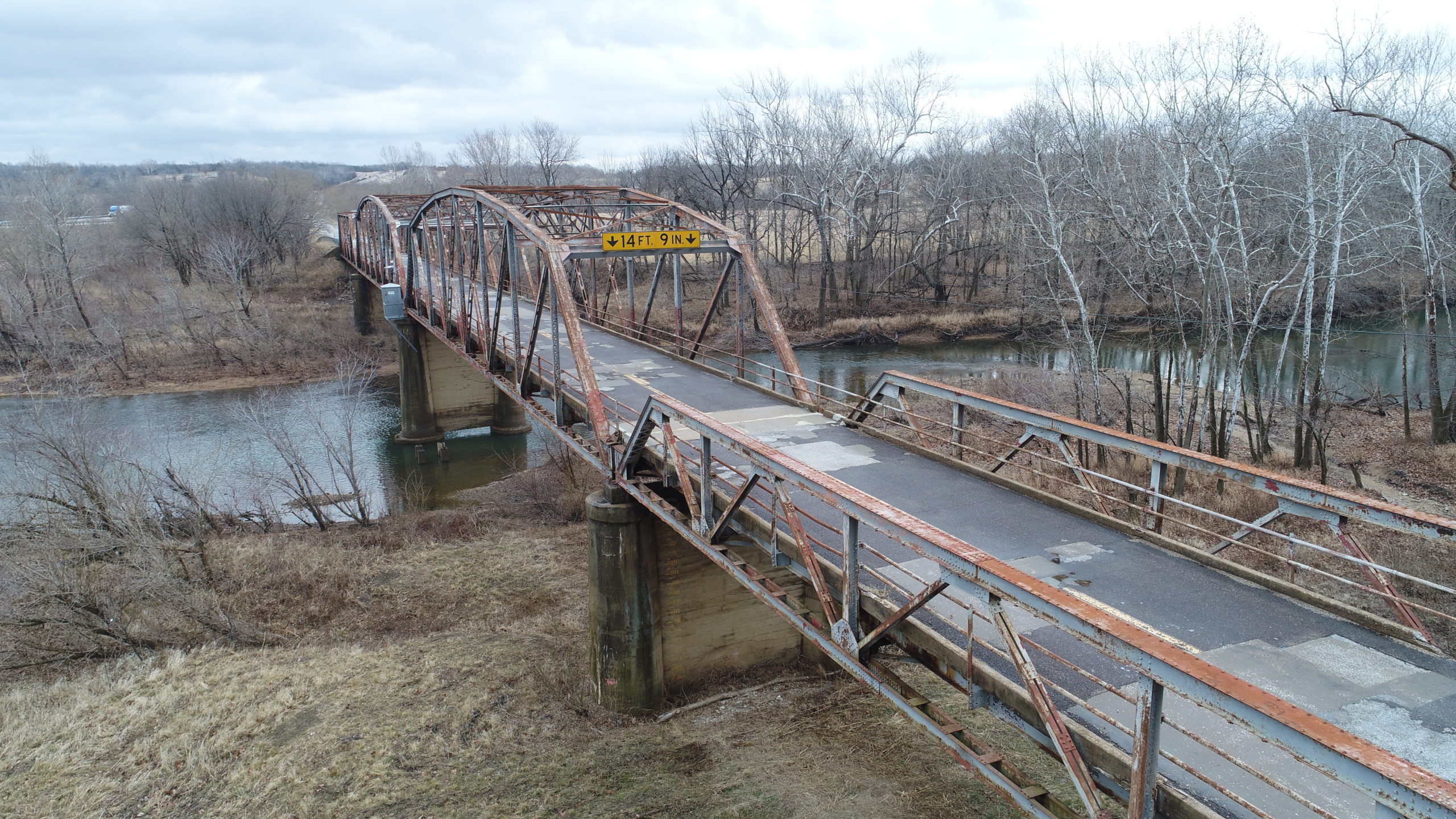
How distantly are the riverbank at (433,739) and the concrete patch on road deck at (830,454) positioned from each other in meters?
4.84

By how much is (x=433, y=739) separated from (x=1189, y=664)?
1233 centimetres

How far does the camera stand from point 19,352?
45438 mm

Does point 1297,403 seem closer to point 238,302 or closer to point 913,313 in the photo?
point 913,313

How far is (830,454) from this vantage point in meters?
12.5

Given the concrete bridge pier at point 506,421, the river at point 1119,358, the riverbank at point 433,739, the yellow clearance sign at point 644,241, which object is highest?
the yellow clearance sign at point 644,241

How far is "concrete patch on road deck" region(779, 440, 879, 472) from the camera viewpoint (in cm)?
1194

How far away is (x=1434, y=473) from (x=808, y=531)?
76.5 feet

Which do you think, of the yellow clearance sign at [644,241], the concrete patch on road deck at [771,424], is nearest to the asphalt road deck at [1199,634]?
the concrete patch on road deck at [771,424]

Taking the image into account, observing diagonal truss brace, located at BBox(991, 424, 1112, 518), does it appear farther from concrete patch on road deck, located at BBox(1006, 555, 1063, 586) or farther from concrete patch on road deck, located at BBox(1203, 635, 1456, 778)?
concrete patch on road deck, located at BBox(1203, 635, 1456, 778)

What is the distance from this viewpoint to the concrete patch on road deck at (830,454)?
11938 mm

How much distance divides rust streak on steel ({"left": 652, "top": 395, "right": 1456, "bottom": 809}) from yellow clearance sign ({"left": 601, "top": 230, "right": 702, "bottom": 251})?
9.79 m

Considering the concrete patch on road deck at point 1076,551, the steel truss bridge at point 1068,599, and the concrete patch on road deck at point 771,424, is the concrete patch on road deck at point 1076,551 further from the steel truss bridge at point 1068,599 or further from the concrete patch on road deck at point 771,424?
the concrete patch on road deck at point 771,424

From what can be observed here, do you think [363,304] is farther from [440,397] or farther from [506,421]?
[506,421]

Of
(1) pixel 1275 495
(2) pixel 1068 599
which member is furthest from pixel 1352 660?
(2) pixel 1068 599
